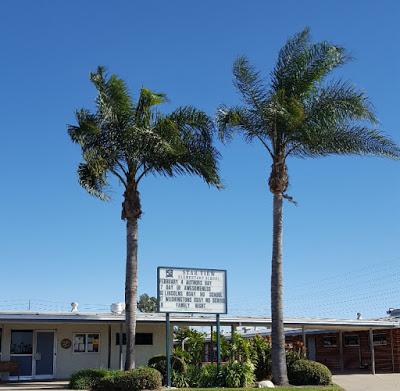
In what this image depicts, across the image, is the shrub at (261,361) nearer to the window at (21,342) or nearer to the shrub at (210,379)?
the shrub at (210,379)

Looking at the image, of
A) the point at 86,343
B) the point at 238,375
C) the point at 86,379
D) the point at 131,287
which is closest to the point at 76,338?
the point at 86,343

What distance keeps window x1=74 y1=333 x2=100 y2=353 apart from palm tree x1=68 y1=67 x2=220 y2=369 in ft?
22.6

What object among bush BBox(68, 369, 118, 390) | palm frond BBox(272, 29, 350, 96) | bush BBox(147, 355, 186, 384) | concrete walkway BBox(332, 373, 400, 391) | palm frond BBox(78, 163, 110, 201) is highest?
palm frond BBox(272, 29, 350, 96)

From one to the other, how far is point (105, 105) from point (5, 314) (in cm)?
863

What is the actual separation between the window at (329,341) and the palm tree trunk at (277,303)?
815 inches

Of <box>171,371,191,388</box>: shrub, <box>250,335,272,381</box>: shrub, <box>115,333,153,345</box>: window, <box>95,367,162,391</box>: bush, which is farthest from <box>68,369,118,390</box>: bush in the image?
<box>115,333,153,345</box>: window

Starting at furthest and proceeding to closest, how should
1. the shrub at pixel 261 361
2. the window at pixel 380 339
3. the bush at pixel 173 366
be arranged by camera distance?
the window at pixel 380 339 → the shrub at pixel 261 361 → the bush at pixel 173 366

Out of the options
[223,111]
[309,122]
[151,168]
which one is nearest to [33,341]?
[151,168]

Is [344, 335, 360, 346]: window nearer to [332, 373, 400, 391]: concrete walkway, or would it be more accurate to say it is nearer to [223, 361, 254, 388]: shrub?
[332, 373, 400, 391]: concrete walkway

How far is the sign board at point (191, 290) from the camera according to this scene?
821 inches

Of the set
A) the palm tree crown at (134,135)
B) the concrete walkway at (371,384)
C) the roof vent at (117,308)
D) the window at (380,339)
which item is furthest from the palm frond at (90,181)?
the window at (380,339)

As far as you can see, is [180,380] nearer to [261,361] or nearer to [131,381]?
[131,381]

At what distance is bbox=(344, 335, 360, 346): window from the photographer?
127 feet

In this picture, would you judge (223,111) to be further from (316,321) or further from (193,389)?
(316,321)
